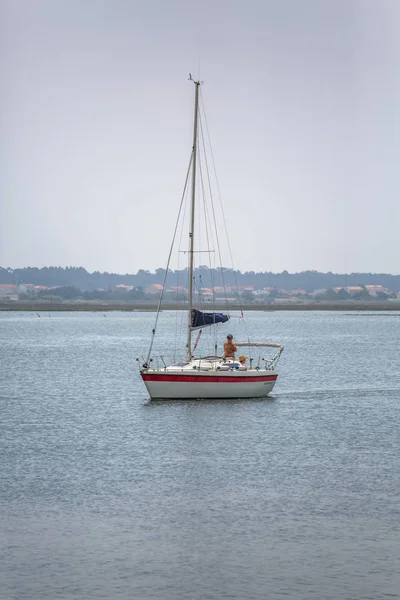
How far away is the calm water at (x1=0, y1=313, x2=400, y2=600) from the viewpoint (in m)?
22.5

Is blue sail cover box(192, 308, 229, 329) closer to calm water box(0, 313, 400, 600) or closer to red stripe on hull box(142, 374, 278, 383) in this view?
red stripe on hull box(142, 374, 278, 383)

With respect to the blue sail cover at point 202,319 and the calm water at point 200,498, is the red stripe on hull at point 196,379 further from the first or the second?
the blue sail cover at point 202,319

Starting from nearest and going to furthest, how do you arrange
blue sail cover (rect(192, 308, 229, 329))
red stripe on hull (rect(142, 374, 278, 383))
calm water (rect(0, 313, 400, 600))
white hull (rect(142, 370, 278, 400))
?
calm water (rect(0, 313, 400, 600)) < red stripe on hull (rect(142, 374, 278, 383)) < white hull (rect(142, 370, 278, 400)) < blue sail cover (rect(192, 308, 229, 329))

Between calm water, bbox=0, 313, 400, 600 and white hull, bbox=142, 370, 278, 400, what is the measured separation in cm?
58

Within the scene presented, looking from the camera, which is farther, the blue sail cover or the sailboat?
the blue sail cover

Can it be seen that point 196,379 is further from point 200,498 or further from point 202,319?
point 200,498

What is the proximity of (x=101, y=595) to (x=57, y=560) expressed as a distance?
105 inches

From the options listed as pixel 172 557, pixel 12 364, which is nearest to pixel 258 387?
pixel 172 557

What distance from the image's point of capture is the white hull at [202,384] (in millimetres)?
50500

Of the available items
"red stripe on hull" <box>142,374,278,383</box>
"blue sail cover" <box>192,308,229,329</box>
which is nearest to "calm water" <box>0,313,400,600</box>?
"red stripe on hull" <box>142,374,278,383</box>

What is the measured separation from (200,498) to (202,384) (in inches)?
799

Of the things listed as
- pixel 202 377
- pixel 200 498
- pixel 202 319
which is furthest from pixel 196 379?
pixel 200 498

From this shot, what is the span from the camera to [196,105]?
5525cm

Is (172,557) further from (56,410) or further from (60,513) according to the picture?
(56,410)
